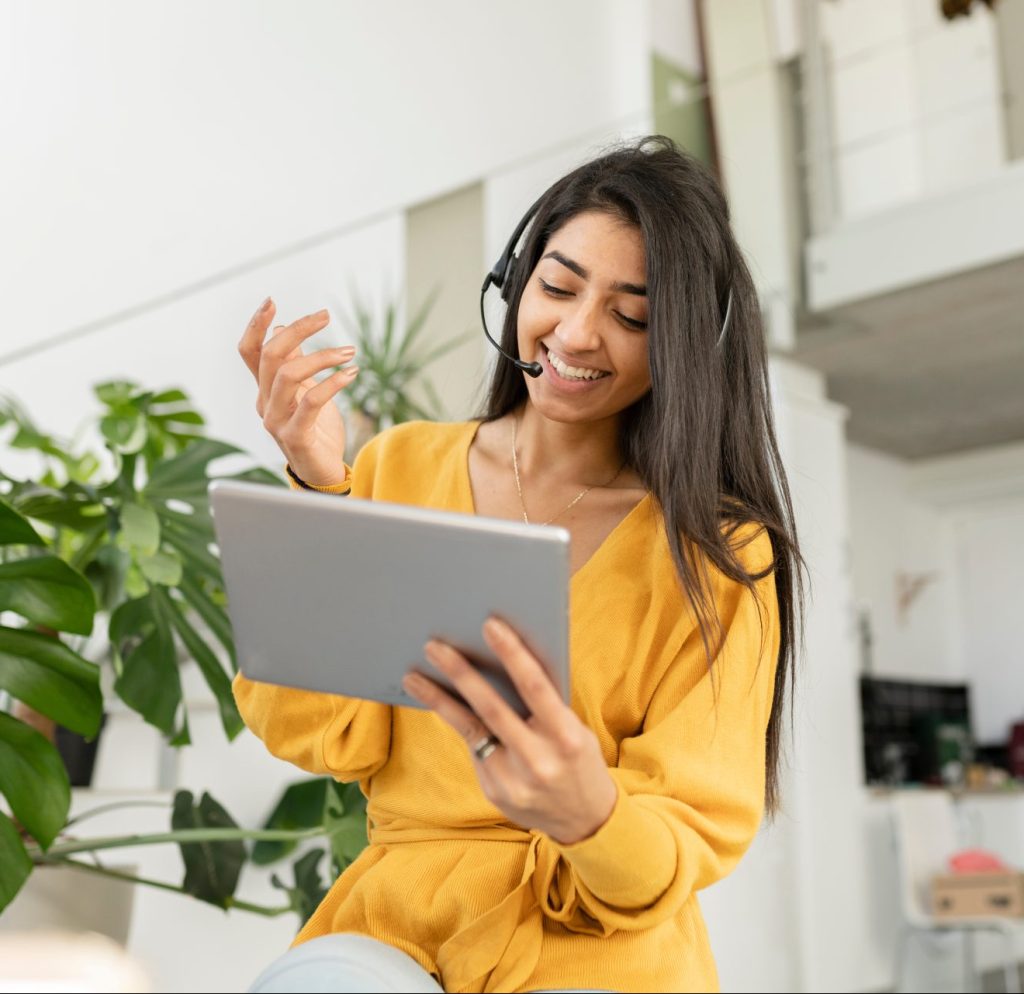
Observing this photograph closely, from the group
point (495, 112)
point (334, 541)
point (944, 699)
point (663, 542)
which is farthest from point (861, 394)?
point (334, 541)

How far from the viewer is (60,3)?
2.68 meters

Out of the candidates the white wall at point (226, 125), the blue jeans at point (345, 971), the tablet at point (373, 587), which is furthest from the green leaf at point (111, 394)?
the blue jeans at point (345, 971)

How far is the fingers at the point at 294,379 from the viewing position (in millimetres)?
1057

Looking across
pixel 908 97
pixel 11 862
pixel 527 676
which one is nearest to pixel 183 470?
pixel 11 862

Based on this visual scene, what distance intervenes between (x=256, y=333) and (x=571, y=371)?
0.30 metres

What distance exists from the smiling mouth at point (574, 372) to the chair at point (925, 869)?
3.75m

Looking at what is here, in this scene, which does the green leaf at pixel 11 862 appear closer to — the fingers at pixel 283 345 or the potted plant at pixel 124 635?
the potted plant at pixel 124 635

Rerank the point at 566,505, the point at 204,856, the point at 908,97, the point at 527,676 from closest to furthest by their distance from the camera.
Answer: the point at 527,676 < the point at 566,505 < the point at 204,856 < the point at 908,97

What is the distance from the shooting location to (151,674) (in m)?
1.71

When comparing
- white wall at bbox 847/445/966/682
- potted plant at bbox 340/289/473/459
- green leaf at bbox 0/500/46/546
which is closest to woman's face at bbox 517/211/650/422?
green leaf at bbox 0/500/46/546

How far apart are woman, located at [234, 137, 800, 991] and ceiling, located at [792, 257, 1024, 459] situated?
135 inches

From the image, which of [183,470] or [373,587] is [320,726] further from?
[183,470]

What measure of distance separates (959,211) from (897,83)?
1339 millimetres

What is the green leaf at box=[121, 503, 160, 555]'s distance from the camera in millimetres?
1700
